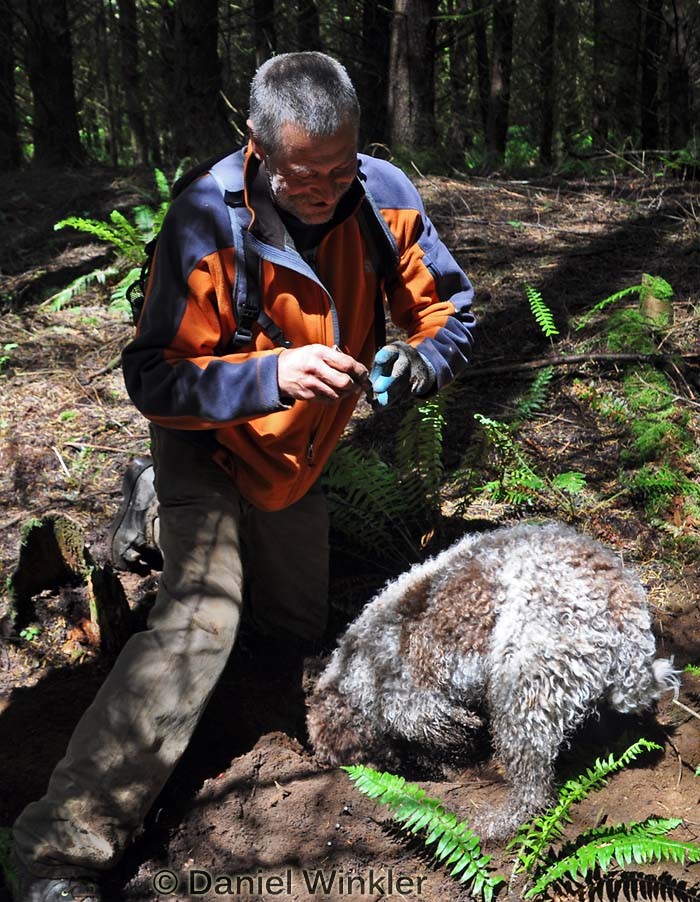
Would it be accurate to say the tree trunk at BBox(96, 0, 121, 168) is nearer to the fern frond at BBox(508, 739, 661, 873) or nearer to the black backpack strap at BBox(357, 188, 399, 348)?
the black backpack strap at BBox(357, 188, 399, 348)

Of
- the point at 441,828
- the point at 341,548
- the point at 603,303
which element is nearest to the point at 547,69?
the point at 603,303

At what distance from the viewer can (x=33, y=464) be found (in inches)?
226

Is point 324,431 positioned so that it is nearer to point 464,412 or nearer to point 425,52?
point 464,412

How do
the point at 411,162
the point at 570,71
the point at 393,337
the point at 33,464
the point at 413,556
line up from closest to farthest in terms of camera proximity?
the point at 413,556 → the point at 33,464 → the point at 393,337 → the point at 411,162 → the point at 570,71

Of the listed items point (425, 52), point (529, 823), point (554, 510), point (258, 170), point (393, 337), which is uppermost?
point (425, 52)

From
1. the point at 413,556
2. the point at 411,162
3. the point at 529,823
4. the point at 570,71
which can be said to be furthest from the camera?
the point at 570,71

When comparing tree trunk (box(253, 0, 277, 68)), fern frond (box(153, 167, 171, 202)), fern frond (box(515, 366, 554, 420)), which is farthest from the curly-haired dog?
tree trunk (box(253, 0, 277, 68))

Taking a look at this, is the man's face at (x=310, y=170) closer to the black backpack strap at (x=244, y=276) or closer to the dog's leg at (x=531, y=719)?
the black backpack strap at (x=244, y=276)

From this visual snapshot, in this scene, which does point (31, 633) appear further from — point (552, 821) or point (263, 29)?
point (263, 29)

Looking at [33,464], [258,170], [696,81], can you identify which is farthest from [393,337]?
[696,81]

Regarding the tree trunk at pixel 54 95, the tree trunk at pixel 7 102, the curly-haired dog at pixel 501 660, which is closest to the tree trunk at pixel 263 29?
the tree trunk at pixel 54 95

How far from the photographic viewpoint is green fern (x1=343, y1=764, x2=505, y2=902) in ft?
9.40

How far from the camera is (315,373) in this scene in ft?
10.1

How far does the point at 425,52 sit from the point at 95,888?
9469mm
